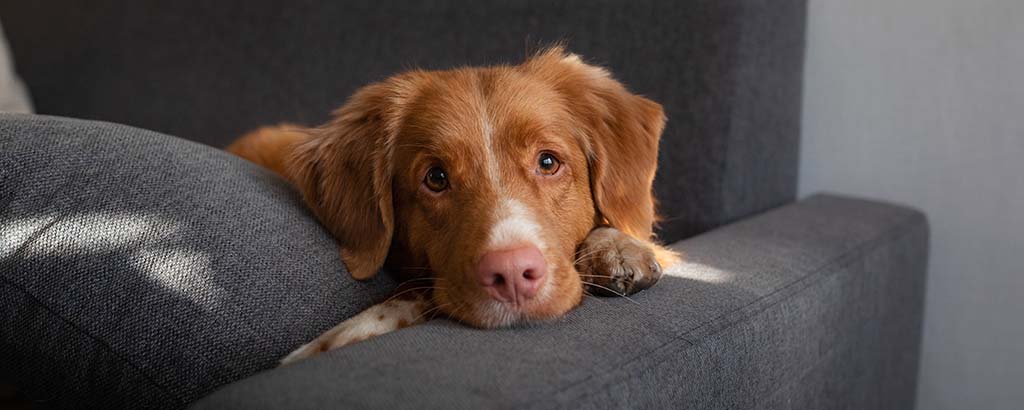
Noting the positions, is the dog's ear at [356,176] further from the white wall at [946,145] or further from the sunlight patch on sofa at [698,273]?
the white wall at [946,145]

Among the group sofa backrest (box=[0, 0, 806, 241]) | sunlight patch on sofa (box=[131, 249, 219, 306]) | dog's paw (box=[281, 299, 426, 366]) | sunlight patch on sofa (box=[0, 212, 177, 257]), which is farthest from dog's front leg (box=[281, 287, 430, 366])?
sofa backrest (box=[0, 0, 806, 241])

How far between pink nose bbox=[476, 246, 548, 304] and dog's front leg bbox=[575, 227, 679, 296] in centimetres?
22

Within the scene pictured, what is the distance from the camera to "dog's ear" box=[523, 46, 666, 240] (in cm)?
207

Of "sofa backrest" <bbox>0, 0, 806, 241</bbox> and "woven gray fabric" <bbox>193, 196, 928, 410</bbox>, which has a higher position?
"sofa backrest" <bbox>0, 0, 806, 241</bbox>

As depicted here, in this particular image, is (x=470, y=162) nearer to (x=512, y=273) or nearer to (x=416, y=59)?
(x=512, y=273)

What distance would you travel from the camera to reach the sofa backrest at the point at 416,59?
2.45 metres

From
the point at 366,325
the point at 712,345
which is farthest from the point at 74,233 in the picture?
the point at 712,345

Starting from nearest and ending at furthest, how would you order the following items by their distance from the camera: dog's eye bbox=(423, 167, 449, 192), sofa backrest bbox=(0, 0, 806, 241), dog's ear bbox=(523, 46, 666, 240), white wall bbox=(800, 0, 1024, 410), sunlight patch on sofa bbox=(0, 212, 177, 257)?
sunlight patch on sofa bbox=(0, 212, 177, 257)
dog's eye bbox=(423, 167, 449, 192)
dog's ear bbox=(523, 46, 666, 240)
sofa backrest bbox=(0, 0, 806, 241)
white wall bbox=(800, 0, 1024, 410)

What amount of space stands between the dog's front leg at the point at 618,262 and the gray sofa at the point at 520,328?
0.06 metres

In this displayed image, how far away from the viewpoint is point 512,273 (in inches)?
63.3

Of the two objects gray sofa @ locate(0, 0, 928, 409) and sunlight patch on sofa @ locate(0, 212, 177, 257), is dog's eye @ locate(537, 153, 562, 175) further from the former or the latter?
sunlight patch on sofa @ locate(0, 212, 177, 257)

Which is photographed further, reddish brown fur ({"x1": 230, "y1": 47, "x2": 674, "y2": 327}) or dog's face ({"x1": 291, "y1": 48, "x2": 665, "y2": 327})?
reddish brown fur ({"x1": 230, "y1": 47, "x2": 674, "y2": 327})

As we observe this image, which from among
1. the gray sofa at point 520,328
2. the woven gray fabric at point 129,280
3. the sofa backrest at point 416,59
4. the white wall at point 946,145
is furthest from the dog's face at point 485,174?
the white wall at point 946,145

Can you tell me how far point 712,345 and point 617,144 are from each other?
0.71 m
